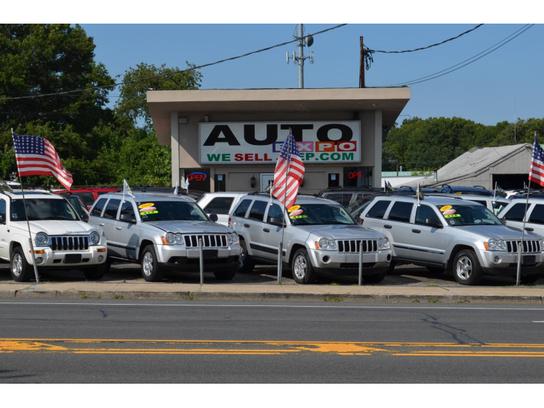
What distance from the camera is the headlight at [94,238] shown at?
17.9 metres

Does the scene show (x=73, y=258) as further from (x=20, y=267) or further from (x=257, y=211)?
(x=257, y=211)

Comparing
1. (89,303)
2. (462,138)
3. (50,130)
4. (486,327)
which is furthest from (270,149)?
(462,138)

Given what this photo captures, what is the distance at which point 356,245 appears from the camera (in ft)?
57.9

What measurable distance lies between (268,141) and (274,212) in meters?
16.6

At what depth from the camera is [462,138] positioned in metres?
144

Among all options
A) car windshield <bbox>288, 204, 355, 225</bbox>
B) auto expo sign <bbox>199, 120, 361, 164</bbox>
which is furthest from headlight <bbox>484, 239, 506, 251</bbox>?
auto expo sign <bbox>199, 120, 361, 164</bbox>

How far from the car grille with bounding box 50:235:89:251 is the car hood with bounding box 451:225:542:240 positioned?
799 cm

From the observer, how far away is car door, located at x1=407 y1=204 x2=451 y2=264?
61.1 feet

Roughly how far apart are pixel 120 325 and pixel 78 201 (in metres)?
13.0

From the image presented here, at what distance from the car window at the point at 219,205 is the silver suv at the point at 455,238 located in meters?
4.33

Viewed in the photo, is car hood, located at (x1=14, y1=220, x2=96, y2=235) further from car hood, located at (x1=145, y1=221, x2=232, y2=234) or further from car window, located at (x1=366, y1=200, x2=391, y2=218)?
car window, located at (x1=366, y1=200, x2=391, y2=218)

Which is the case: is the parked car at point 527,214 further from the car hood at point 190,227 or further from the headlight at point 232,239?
the car hood at point 190,227

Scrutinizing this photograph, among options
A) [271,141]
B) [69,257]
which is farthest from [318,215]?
[271,141]

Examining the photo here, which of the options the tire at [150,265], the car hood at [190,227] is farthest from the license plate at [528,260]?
the tire at [150,265]
